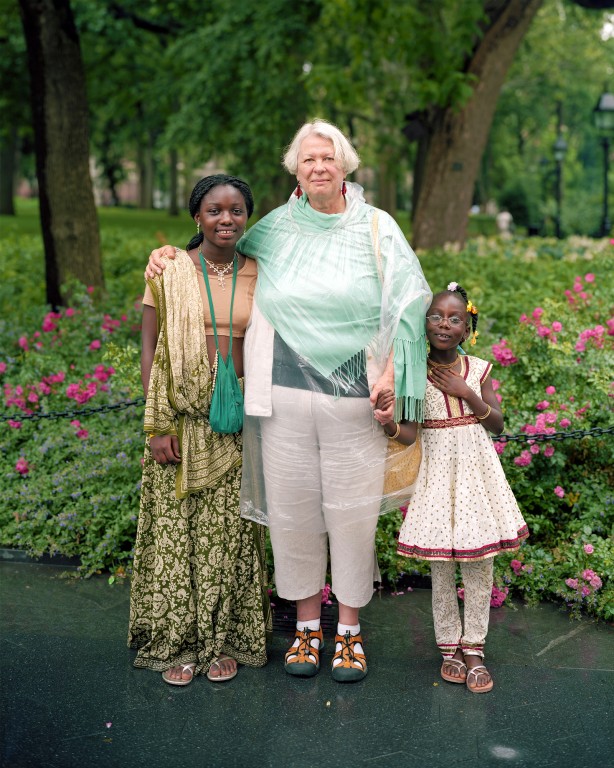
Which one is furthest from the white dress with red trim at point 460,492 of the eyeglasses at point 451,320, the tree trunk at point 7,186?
the tree trunk at point 7,186

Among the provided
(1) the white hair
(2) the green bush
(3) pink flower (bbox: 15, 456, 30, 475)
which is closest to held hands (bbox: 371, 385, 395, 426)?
(1) the white hair

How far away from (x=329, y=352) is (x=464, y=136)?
7568mm

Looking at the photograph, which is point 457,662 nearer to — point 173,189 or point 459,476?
point 459,476

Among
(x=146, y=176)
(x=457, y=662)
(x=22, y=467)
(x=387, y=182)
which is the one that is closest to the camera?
(x=457, y=662)

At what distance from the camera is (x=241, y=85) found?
14.8 m

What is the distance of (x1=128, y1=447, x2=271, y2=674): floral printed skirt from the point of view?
378 centimetres

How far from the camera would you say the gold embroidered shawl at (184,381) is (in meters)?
3.59

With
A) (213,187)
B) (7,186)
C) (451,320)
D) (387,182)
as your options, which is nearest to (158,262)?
(213,187)

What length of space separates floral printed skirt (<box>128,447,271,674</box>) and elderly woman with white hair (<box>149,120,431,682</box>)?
0.20 metres

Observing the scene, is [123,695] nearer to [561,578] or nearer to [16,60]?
[561,578]

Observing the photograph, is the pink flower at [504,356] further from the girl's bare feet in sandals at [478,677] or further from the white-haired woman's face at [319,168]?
the white-haired woman's face at [319,168]

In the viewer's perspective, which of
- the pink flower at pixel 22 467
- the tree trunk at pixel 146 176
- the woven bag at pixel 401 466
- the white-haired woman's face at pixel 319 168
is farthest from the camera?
the tree trunk at pixel 146 176

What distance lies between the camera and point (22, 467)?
548 centimetres

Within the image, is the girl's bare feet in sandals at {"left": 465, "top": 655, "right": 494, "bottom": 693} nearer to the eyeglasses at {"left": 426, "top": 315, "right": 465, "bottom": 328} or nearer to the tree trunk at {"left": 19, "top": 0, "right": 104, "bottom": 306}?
the eyeglasses at {"left": 426, "top": 315, "right": 465, "bottom": 328}
